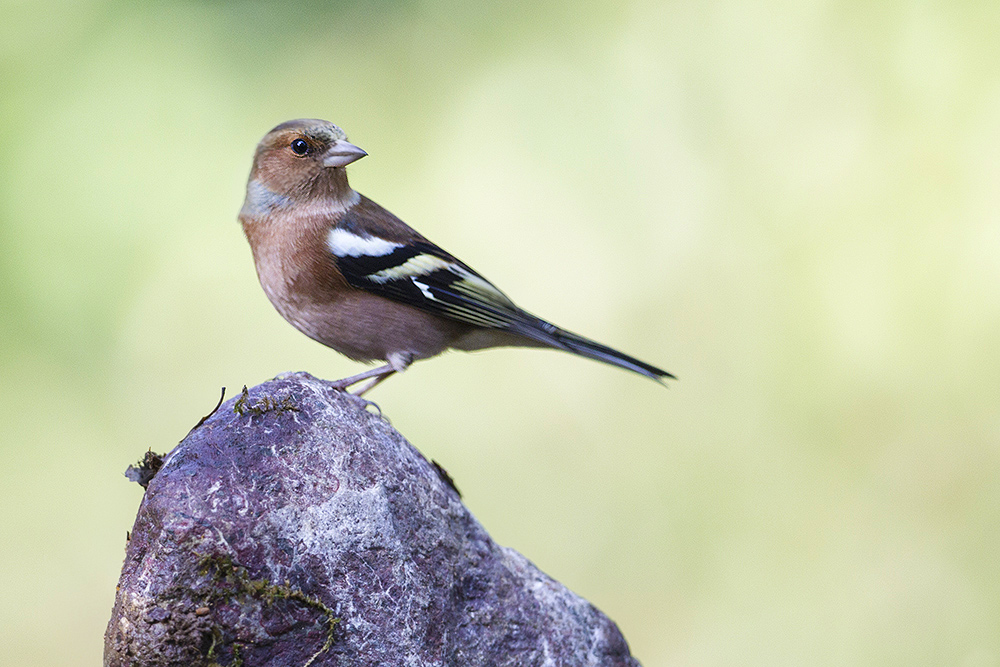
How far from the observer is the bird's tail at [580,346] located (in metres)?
4.97

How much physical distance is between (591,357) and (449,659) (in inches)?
80.6

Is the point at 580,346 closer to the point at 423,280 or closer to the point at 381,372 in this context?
the point at 423,280

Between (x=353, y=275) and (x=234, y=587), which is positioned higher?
(x=353, y=275)

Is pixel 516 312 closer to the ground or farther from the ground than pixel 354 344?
farther from the ground

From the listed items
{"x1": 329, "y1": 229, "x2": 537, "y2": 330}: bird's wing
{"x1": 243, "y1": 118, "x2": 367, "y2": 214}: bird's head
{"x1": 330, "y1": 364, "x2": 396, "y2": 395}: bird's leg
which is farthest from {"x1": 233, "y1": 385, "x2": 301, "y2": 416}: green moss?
{"x1": 243, "y1": 118, "x2": 367, "y2": 214}: bird's head

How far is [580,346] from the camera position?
5.06 m

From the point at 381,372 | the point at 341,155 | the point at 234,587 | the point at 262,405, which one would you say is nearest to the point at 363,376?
the point at 381,372

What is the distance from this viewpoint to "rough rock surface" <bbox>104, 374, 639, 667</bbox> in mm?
3236

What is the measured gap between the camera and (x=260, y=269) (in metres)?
4.73

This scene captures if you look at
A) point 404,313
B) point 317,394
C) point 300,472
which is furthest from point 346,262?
point 300,472

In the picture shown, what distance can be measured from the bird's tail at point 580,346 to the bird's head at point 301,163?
140cm

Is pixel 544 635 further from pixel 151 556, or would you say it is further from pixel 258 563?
pixel 151 556

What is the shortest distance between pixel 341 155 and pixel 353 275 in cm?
71

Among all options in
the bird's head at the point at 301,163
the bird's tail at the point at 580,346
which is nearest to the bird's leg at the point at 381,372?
the bird's tail at the point at 580,346
